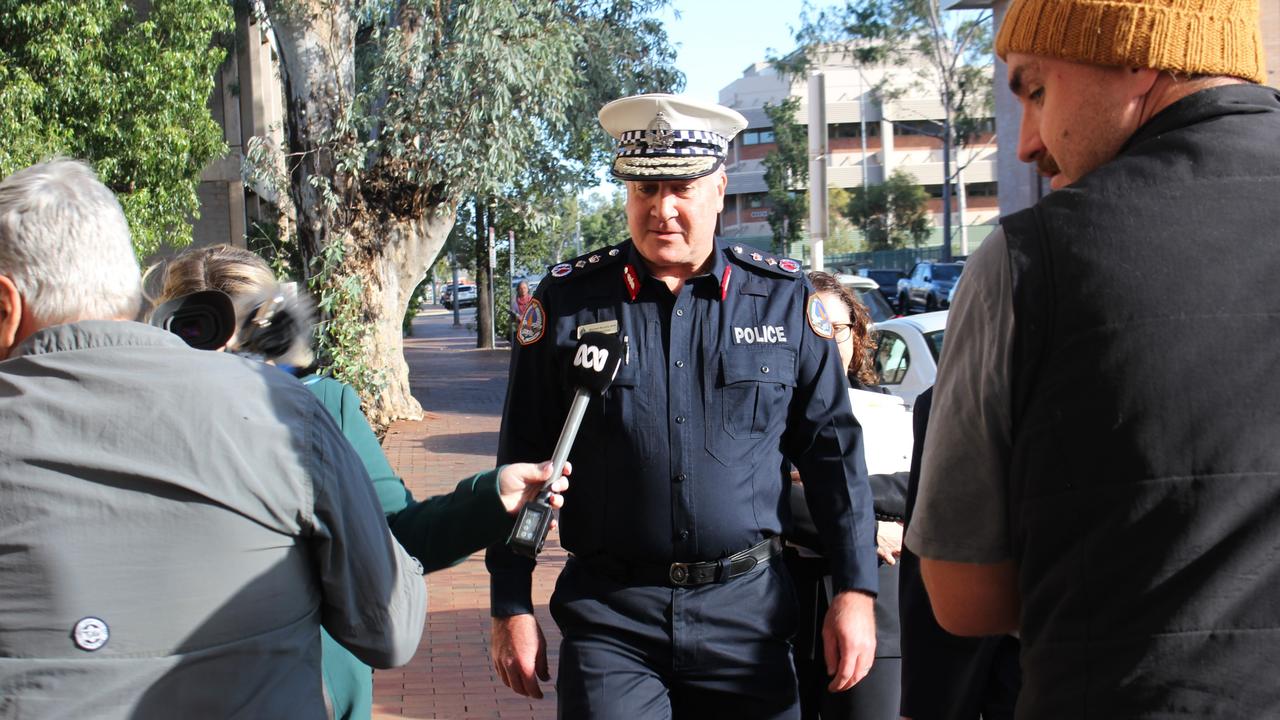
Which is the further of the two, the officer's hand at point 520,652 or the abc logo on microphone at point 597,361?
the officer's hand at point 520,652

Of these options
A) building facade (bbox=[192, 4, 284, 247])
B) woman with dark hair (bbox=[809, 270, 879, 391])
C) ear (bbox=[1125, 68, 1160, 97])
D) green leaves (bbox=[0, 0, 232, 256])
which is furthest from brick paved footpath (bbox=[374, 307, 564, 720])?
building facade (bbox=[192, 4, 284, 247])

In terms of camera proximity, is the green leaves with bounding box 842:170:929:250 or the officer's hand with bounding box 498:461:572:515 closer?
the officer's hand with bounding box 498:461:572:515

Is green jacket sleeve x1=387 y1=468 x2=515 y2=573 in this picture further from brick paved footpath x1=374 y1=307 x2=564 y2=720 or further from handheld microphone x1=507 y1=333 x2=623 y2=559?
brick paved footpath x1=374 y1=307 x2=564 y2=720

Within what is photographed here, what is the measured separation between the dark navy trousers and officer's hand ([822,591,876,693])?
0.36 feet

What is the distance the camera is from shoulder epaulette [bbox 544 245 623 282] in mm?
3430

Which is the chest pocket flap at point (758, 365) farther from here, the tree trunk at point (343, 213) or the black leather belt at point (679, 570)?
the tree trunk at point (343, 213)

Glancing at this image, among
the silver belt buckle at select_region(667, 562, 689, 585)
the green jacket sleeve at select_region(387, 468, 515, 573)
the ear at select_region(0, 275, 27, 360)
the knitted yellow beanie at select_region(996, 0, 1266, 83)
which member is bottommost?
the silver belt buckle at select_region(667, 562, 689, 585)

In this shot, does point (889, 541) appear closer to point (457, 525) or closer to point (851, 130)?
point (457, 525)

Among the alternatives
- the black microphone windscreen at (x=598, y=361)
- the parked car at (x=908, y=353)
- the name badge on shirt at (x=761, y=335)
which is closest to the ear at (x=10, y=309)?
the black microphone windscreen at (x=598, y=361)

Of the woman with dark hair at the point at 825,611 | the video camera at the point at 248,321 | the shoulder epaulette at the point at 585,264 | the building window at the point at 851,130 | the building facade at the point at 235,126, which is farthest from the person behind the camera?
the building window at the point at 851,130

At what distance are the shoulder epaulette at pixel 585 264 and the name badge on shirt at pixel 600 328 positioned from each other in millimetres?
195

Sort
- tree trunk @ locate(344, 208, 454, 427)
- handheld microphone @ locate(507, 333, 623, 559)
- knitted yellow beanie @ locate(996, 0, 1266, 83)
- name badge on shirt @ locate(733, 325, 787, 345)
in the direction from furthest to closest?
tree trunk @ locate(344, 208, 454, 427), name badge on shirt @ locate(733, 325, 787, 345), handheld microphone @ locate(507, 333, 623, 559), knitted yellow beanie @ locate(996, 0, 1266, 83)

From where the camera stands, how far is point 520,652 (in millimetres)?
3172

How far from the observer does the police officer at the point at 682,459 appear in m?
3.09
